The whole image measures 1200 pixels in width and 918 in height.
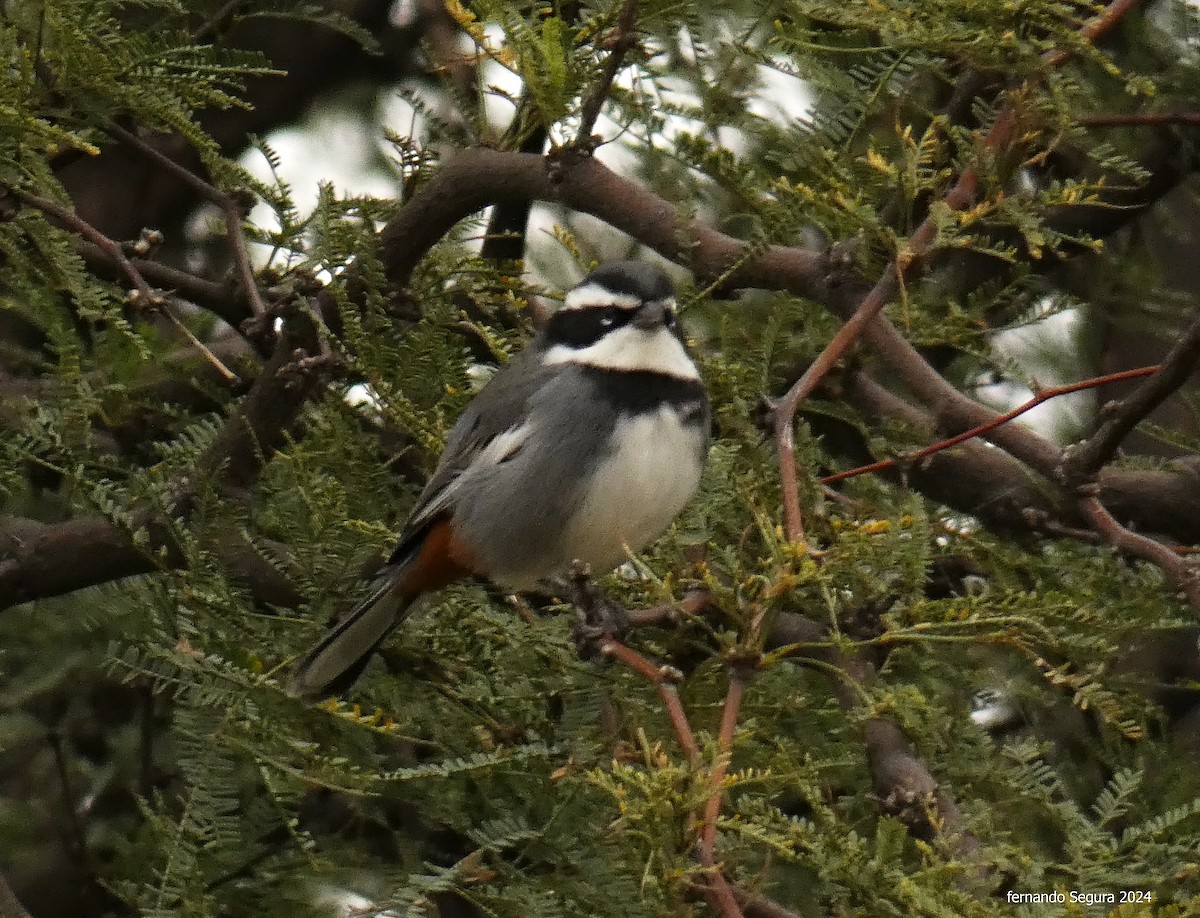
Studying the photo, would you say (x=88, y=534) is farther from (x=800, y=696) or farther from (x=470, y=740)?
(x=800, y=696)

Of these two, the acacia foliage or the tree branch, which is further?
the tree branch

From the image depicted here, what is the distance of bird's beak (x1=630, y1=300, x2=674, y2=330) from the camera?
423 centimetres

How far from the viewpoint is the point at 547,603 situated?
4902 millimetres

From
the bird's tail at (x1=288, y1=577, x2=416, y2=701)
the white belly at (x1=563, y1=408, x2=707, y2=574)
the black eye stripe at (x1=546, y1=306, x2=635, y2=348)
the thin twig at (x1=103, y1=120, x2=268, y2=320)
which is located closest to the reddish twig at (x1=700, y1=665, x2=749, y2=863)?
the bird's tail at (x1=288, y1=577, x2=416, y2=701)

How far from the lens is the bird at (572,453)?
4.14m

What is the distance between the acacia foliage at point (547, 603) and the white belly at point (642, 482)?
0.10 m

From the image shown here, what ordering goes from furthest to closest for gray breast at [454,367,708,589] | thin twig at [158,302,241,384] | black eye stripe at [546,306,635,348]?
black eye stripe at [546,306,635,348], gray breast at [454,367,708,589], thin twig at [158,302,241,384]

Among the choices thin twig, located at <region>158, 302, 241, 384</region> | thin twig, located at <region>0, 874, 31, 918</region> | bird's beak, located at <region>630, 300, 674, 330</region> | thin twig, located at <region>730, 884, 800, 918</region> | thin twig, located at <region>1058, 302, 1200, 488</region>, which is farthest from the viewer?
bird's beak, located at <region>630, 300, 674, 330</region>

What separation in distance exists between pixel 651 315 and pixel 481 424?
0.51 m

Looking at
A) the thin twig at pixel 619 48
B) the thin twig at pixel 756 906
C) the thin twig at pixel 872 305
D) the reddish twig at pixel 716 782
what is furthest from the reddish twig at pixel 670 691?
the thin twig at pixel 619 48

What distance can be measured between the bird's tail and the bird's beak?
0.89 m

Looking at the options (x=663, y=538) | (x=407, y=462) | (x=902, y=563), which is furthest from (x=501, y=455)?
(x=902, y=563)

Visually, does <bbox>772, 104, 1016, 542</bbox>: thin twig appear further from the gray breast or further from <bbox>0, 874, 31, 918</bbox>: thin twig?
<bbox>0, 874, 31, 918</bbox>: thin twig

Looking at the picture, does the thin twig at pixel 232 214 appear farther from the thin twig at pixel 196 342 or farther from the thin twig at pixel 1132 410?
the thin twig at pixel 1132 410
